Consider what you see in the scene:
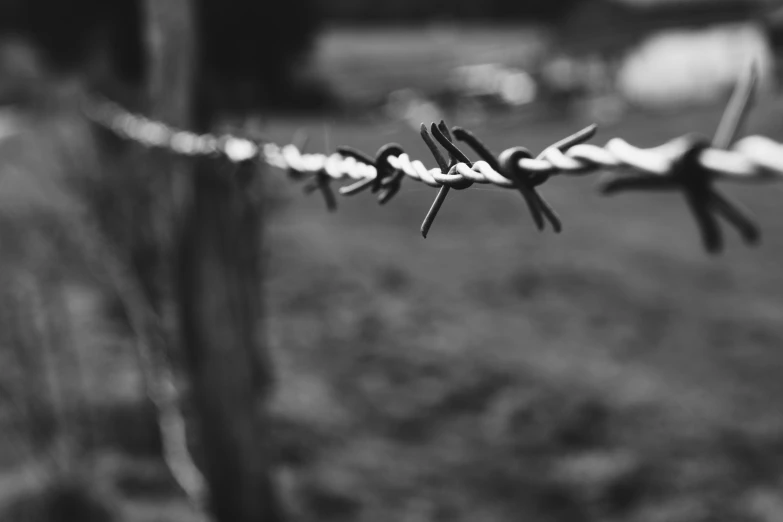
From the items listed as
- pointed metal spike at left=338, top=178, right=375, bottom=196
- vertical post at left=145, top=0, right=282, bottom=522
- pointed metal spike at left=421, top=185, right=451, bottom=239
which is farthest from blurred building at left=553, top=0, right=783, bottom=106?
pointed metal spike at left=421, top=185, right=451, bottom=239

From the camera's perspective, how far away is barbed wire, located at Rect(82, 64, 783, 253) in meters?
0.41

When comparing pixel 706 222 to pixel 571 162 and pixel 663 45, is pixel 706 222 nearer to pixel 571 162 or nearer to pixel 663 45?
pixel 571 162

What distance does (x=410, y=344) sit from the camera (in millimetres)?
5043

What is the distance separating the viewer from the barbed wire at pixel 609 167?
41 cm

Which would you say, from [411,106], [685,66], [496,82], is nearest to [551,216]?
[411,106]

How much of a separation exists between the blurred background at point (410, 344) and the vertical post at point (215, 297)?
0.15 meters

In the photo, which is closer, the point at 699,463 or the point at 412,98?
the point at 699,463

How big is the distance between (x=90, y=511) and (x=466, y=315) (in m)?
2.96

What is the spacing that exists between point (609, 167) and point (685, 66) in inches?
762

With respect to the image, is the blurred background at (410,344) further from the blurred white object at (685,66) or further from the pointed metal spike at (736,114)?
the blurred white object at (685,66)

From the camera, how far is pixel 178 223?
247 centimetres

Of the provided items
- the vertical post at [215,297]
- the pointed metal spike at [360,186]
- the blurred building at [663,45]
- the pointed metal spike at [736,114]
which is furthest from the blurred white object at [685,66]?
→ the pointed metal spike at [736,114]

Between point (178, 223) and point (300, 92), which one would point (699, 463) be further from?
point (300, 92)

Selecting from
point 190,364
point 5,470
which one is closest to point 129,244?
point 5,470
